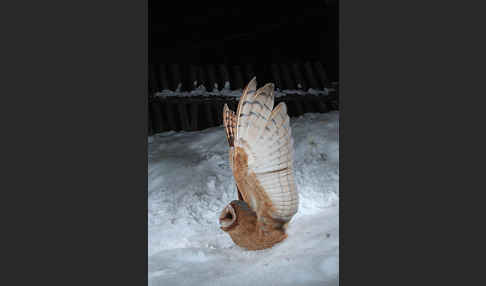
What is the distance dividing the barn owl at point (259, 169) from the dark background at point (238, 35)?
93cm

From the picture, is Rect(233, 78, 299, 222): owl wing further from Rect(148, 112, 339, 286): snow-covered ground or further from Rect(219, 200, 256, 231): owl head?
Rect(148, 112, 339, 286): snow-covered ground

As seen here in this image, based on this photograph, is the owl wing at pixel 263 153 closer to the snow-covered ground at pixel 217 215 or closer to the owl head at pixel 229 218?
the owl head at pixel 229 218

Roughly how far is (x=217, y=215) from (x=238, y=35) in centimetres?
120

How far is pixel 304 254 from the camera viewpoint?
1.54 m

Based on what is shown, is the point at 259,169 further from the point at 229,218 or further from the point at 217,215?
the point at 217,215

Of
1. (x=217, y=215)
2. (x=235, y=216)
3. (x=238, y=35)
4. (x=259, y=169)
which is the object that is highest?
(x=238, y=35)

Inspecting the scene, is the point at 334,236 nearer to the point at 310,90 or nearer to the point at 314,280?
the point at 314,280

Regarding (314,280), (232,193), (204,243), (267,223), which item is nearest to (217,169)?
(232,193)

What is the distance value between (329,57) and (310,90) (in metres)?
0.53

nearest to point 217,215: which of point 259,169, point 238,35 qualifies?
point 259,169

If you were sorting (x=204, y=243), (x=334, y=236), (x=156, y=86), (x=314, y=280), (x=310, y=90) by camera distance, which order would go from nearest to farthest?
(x=314, y=280) → (x=334, y=236) → (x=204, y=243) → (x=310, y=90) → (x=156, y=86)

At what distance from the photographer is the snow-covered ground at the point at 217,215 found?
1.46 m

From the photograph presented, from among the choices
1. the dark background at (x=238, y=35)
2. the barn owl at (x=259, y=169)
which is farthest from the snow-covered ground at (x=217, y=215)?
the dark background at (x=238, y=35)

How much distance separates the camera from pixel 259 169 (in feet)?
5.46
